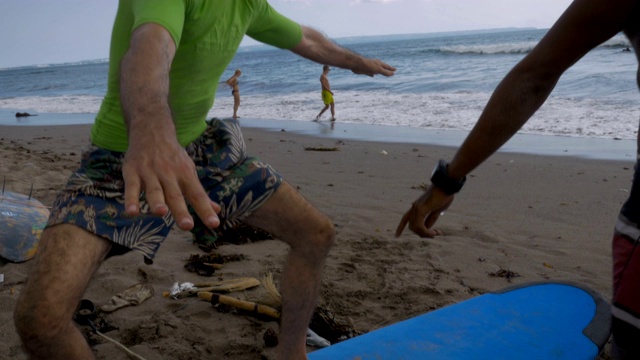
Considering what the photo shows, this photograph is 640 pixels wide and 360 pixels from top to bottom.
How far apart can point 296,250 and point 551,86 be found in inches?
54.6

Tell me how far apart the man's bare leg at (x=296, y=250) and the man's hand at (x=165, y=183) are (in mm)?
1289

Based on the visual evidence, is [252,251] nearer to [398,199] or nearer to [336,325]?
[336,325]

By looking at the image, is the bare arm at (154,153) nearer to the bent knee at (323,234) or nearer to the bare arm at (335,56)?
the bent knee at (323,234)

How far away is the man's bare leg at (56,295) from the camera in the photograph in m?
1.95

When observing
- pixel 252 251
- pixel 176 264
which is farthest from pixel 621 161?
pixel 176 264

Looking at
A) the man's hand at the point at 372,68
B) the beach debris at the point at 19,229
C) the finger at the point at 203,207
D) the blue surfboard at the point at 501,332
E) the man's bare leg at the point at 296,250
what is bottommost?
the blue surfboard at the point at 501,332

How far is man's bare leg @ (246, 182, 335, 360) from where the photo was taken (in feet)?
8.38

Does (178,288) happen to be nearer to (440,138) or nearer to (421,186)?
(421,186)

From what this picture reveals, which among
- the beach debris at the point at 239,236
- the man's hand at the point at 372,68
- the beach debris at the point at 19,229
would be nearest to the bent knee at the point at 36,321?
the man's hand at the point at 372,68

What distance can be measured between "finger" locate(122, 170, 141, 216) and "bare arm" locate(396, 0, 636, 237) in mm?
938

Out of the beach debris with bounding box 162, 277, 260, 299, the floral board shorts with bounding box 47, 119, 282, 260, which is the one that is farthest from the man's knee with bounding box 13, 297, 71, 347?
the beach debris with bounding box 162, 277, 260, 299

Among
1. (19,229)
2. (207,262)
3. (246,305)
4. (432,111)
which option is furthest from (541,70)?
(432,111)

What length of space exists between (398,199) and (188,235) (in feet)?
7.30

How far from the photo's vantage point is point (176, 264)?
4.08 m
